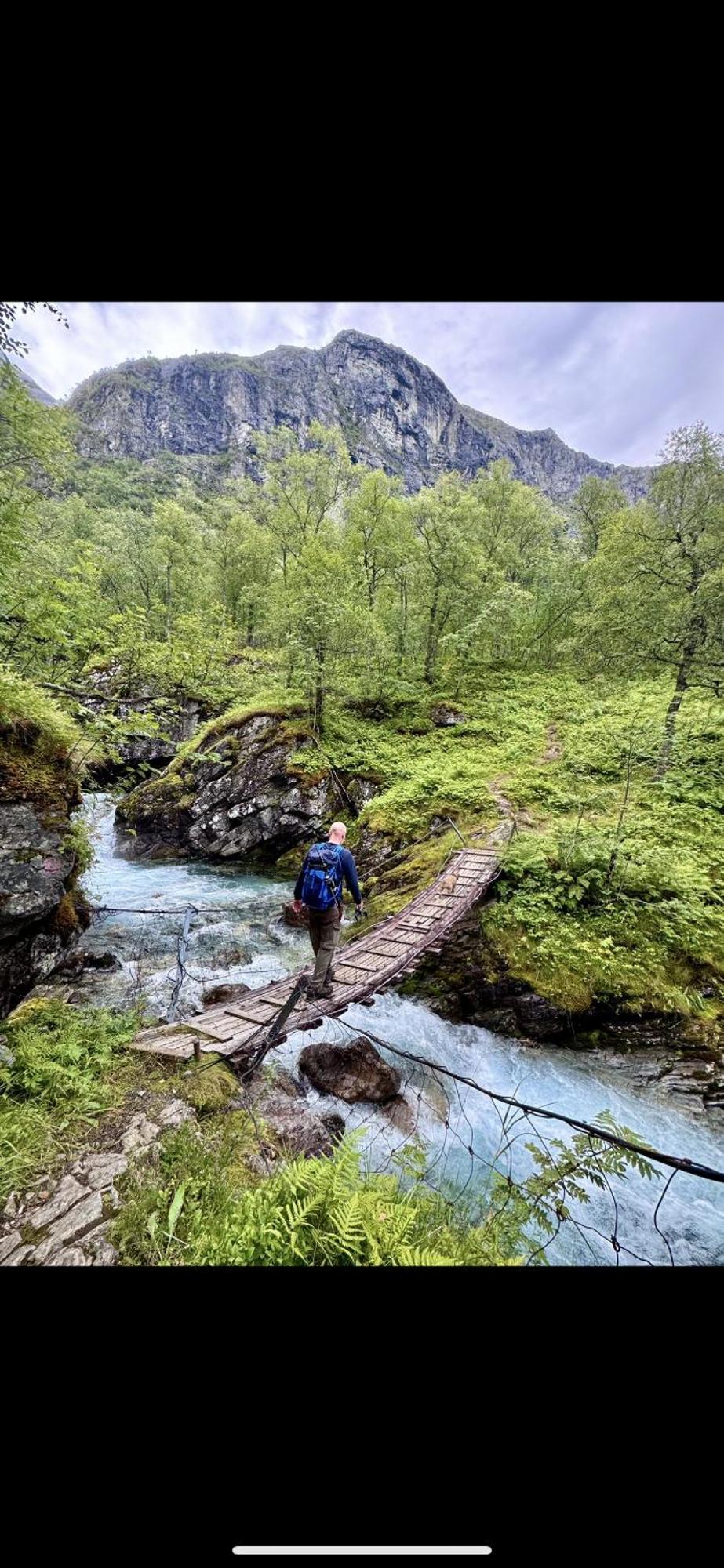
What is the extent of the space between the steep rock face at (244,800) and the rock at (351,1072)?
20.8 feet

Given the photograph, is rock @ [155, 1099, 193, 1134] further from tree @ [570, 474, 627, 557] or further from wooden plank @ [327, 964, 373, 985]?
tree @ [570, 474, 627, 557]

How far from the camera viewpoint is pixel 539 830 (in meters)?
8.63

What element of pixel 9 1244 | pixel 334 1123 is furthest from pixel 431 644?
pixel 9 1244

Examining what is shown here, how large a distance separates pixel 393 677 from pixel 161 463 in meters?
97.0

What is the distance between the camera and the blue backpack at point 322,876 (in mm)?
4621

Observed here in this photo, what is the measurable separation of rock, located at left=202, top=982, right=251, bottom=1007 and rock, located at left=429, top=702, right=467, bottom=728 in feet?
31.9

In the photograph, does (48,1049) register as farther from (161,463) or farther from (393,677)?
(161,463)

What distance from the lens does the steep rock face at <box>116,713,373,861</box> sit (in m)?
11.9

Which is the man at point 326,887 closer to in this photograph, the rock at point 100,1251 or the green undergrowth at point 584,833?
the rock at point 100,1251

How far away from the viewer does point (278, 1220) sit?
2600mm

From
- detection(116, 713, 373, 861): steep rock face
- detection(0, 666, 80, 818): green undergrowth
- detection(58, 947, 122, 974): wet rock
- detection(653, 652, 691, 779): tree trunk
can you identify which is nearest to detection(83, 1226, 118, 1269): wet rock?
detection(0, 666, 80, 818): green undergrowth

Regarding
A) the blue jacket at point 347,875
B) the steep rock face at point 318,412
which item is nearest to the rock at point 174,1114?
the blue jacket at point 347,875

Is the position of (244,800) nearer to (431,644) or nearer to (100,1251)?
(431,644)
